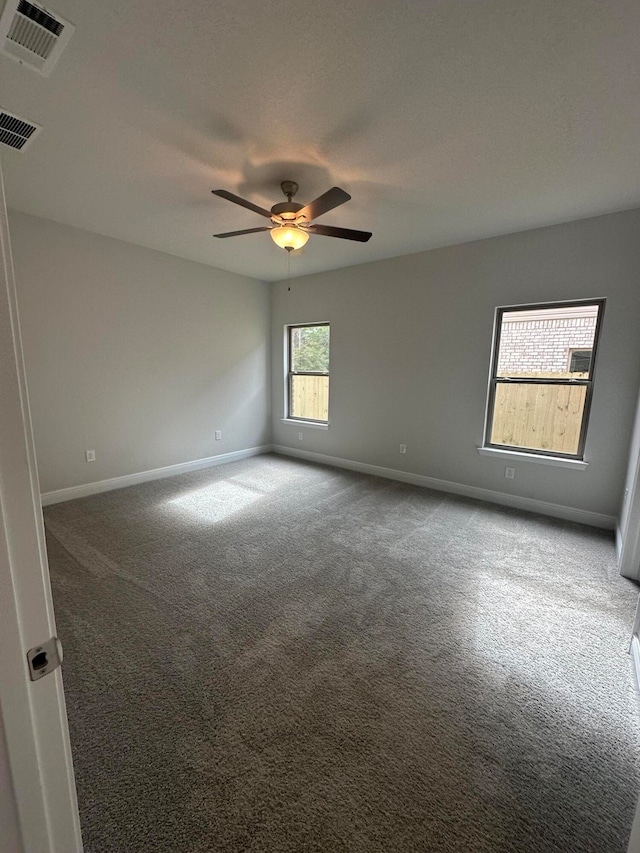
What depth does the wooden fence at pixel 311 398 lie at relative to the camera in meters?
5.11

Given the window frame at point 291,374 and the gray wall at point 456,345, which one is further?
the window frame at point 291,374

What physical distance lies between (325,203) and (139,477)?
355cm

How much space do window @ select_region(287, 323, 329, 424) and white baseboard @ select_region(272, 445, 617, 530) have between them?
25.9 inches

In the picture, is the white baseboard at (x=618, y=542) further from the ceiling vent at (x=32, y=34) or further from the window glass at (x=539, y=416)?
the ceiling vent at (x=32, y=34)

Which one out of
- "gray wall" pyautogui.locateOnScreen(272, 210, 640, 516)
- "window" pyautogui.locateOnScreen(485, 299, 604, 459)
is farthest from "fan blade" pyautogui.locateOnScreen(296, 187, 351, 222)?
"window" pyautogui.locateOnScreen(485, 299, 604, 459)

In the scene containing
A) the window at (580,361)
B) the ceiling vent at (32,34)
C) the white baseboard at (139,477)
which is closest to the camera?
the ceiling vent at (32,34)

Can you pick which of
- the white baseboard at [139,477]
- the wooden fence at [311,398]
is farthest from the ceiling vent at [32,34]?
the wooden fence at [311,398]

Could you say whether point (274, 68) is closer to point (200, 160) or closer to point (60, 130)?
point (200, 160)

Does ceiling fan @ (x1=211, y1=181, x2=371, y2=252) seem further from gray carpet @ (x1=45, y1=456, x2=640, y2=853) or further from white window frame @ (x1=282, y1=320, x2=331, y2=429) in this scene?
white window frame @ (x1=282, y1=320, x2=331, y2=429)

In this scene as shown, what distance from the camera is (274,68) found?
1582 millimetres

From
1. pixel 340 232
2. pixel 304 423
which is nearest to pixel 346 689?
pixel 340 232

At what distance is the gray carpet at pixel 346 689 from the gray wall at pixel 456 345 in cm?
85

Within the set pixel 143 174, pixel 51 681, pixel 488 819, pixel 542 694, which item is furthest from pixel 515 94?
pixel 488 819

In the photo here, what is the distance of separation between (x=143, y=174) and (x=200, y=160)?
0.50 meters
